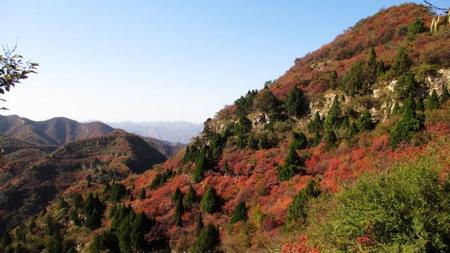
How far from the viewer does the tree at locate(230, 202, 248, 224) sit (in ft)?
91.5

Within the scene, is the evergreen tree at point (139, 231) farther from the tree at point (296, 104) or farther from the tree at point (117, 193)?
the tree at point (296, 104)

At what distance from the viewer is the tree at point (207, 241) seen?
85.1 feet

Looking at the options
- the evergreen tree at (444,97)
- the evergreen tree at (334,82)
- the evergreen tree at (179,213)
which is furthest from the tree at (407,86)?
the evergreen tree at (179,213)

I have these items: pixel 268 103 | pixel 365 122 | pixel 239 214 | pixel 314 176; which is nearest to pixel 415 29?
pixel 365 122

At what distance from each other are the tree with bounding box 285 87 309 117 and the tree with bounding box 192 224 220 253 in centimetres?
1614

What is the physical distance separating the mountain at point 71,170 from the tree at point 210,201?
3463cm

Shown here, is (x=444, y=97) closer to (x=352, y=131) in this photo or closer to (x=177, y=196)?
(x=352, y=131)

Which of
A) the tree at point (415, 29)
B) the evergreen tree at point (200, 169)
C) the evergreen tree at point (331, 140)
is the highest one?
the tree at point (415, 29)

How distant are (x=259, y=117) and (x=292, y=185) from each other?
12.1 meters

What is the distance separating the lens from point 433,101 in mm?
28109

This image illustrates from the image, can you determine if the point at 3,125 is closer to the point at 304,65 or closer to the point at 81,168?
the point at 81,168

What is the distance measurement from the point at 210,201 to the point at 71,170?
6123 centimetres

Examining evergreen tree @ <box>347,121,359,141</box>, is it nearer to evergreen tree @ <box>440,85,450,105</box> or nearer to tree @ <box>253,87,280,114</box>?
evergreen tree @ <box>440,85,450,105</box>

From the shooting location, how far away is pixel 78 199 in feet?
136
